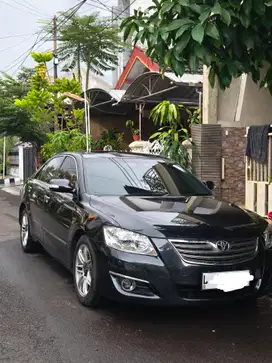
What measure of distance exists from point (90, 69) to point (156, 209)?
21359mm

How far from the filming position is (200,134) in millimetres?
9820

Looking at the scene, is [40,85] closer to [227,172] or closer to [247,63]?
[227,172]

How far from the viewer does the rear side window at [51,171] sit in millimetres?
5895

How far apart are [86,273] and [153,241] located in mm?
899

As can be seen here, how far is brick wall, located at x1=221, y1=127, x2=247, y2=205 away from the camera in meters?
9.95

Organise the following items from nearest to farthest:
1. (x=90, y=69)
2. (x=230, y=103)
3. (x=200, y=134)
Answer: (x=200, y=134), (x=230, y=103), (x=90, y=69)

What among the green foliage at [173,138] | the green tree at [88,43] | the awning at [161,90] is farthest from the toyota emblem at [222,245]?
→ the green tree at [88,43]

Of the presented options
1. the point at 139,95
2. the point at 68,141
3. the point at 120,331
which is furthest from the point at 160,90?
the point at 120,331

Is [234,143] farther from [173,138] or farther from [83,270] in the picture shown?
[83,270]

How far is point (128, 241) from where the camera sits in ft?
12.4

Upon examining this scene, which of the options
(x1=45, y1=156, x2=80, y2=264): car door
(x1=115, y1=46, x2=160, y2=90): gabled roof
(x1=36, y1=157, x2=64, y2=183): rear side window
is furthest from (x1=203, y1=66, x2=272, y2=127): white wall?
(x1=45, y1=156, x2=80, y2=264): car door

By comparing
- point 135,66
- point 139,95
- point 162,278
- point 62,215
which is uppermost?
point 135,66

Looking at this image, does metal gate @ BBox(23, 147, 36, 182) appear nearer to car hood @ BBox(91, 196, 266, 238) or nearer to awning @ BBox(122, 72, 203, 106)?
awning @ BBox(122, 72, 203, 106)

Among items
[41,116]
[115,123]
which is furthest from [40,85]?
[115,123]
